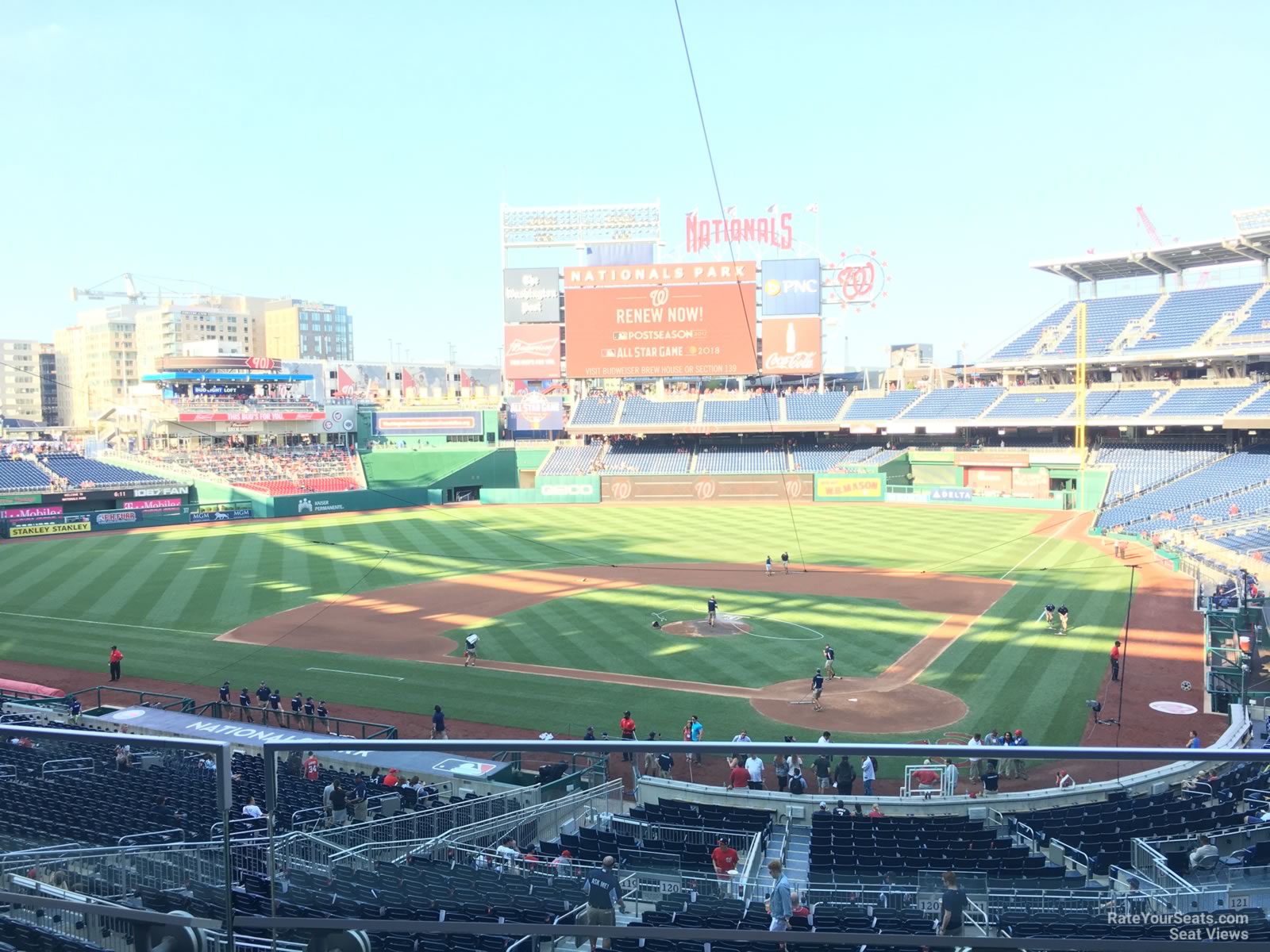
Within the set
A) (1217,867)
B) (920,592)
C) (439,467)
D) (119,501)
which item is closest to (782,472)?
(439,467)

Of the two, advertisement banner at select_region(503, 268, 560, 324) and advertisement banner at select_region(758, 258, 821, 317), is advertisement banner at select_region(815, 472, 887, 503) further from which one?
advertisement banner at select_region(503, 268, 560, 324)

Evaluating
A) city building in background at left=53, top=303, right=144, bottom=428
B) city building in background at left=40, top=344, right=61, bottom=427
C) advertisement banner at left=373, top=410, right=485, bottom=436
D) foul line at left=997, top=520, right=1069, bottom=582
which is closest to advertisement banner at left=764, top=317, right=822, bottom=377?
advertisement banner at left=373, top=410, right=485, bottom=436

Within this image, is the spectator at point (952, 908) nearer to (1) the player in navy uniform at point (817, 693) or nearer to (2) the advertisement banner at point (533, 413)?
(1) the player in navy uniform at point (817, 693)

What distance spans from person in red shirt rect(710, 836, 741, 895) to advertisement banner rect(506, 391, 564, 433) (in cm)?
7125

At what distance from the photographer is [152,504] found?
53031mm

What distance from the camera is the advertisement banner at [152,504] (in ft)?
172

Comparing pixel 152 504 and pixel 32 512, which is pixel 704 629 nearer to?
pixel 152 504

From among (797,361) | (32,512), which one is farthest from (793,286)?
(32,512)

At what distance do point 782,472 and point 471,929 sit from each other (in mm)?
61418

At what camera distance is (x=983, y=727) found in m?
19.2

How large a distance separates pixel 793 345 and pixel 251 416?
40797 mm

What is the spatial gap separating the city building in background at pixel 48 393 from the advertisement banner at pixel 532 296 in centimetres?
9938

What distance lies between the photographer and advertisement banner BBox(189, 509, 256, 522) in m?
53.7

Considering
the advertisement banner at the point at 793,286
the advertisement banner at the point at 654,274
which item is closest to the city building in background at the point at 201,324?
the advertisement banner at the point at 654,274
